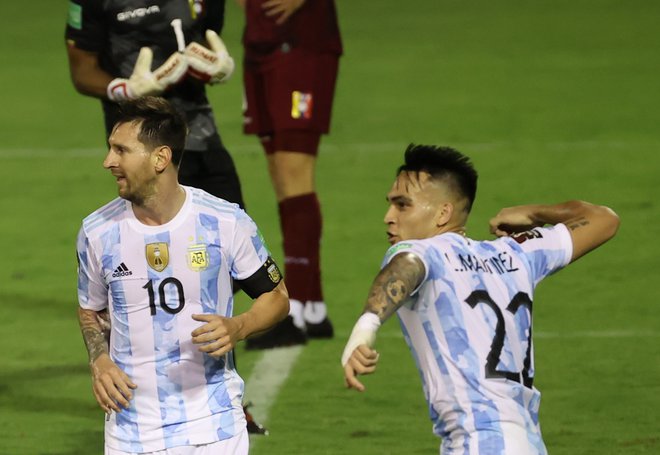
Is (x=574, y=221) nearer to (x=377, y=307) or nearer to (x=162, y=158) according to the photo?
(x=377, y=307)

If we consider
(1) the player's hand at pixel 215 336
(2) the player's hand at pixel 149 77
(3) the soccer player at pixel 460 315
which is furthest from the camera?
(2) the player's hand at pixel 149 77

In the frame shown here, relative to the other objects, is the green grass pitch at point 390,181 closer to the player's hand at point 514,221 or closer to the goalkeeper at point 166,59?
the goalkeeper at point 166,59

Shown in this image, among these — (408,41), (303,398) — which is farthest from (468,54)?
(303,398)

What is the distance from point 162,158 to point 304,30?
3.91 m

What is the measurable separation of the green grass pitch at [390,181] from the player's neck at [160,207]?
2077 millimetres

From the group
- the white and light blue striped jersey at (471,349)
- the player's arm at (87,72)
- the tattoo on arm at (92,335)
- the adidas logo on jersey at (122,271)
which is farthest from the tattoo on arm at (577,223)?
the player's arm at (87,72)

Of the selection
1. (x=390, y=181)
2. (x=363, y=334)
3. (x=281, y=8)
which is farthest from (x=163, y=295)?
(x=390, y=181)

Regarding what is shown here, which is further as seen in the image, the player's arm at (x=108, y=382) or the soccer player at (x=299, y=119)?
the soccer player at (x=299, y=119)

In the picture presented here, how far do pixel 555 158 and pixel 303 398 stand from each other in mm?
6184

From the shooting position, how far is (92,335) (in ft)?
18.4

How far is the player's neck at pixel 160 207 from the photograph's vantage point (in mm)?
5535

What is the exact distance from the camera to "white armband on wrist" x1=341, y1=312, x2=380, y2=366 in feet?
15.3

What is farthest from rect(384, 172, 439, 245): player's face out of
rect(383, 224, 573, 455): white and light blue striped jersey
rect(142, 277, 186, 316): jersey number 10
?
rect(142, 277, 186, 316): jersey number 10

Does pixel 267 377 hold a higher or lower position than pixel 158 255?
lower
